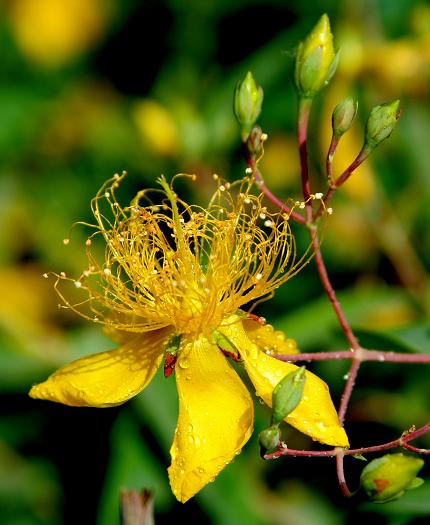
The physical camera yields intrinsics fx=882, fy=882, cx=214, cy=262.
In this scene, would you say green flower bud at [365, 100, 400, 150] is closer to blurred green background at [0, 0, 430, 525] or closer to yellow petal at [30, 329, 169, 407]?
blurred green background at [0, 0, 430, 525]

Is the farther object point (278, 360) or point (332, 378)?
point (332, 378)

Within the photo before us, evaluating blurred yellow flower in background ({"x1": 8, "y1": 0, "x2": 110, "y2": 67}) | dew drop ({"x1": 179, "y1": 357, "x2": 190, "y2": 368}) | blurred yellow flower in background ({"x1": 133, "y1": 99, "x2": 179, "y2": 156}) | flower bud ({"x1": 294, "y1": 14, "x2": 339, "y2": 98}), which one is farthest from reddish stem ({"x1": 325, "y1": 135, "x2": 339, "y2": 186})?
blurred yellow flower in background ({"x1": 8, "y1": 0, "x2": 110, "y2": 67})

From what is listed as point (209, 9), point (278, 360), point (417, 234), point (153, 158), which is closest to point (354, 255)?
point (417, 234)

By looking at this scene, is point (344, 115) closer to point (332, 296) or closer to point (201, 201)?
point (332, 296)

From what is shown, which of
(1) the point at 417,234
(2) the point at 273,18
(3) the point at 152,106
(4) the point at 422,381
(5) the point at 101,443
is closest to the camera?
(4) the point at 422,381

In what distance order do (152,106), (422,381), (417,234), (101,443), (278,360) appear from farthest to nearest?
(152,106), (417,234), (101,443), (422,381), (278,360)

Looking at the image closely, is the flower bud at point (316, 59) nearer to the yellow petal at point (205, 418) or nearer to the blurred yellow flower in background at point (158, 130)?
the yellow petal at point (205, 418)

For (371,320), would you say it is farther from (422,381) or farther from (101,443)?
(101,443)
